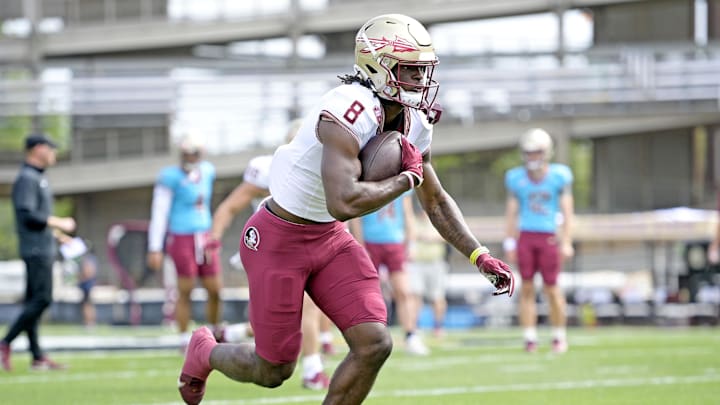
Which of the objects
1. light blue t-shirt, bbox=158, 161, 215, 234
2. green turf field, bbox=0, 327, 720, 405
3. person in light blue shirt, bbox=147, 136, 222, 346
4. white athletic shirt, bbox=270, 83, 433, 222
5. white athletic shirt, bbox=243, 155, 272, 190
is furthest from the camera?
light blue t-shirt, bbox=158, 161, 215, 234

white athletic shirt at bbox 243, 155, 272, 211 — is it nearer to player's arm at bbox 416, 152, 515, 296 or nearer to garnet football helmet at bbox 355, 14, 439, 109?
player's arm at bbox 416, 152, 515, 296

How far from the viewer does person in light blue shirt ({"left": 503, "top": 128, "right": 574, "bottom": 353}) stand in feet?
38.0

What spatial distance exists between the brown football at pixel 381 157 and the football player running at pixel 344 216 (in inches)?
1.5

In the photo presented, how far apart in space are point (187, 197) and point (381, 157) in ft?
21.4

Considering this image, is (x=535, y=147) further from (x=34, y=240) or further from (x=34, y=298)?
(x=34, y=298)

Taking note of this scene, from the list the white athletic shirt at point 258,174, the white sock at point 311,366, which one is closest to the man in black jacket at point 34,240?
the white athletic shirt at point 258,174

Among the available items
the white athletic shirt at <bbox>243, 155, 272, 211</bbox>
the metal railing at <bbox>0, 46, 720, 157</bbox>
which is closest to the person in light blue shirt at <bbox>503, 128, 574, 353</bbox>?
the white athletic shirt at <bbox>243, 155, 272, 211</bbox>

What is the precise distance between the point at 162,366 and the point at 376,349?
17.7ft

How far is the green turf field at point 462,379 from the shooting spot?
24.5 feet

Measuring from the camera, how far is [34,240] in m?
9.70

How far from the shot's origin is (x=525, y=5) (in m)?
34.7

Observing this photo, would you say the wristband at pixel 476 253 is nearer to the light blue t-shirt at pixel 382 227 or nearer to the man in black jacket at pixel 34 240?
the man in black jacket at pixel 34 240

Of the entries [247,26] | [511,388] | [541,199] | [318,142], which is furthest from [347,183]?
[247,26]

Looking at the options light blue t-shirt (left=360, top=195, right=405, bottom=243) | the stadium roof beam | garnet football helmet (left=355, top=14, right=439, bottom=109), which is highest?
the stadium roof beam
